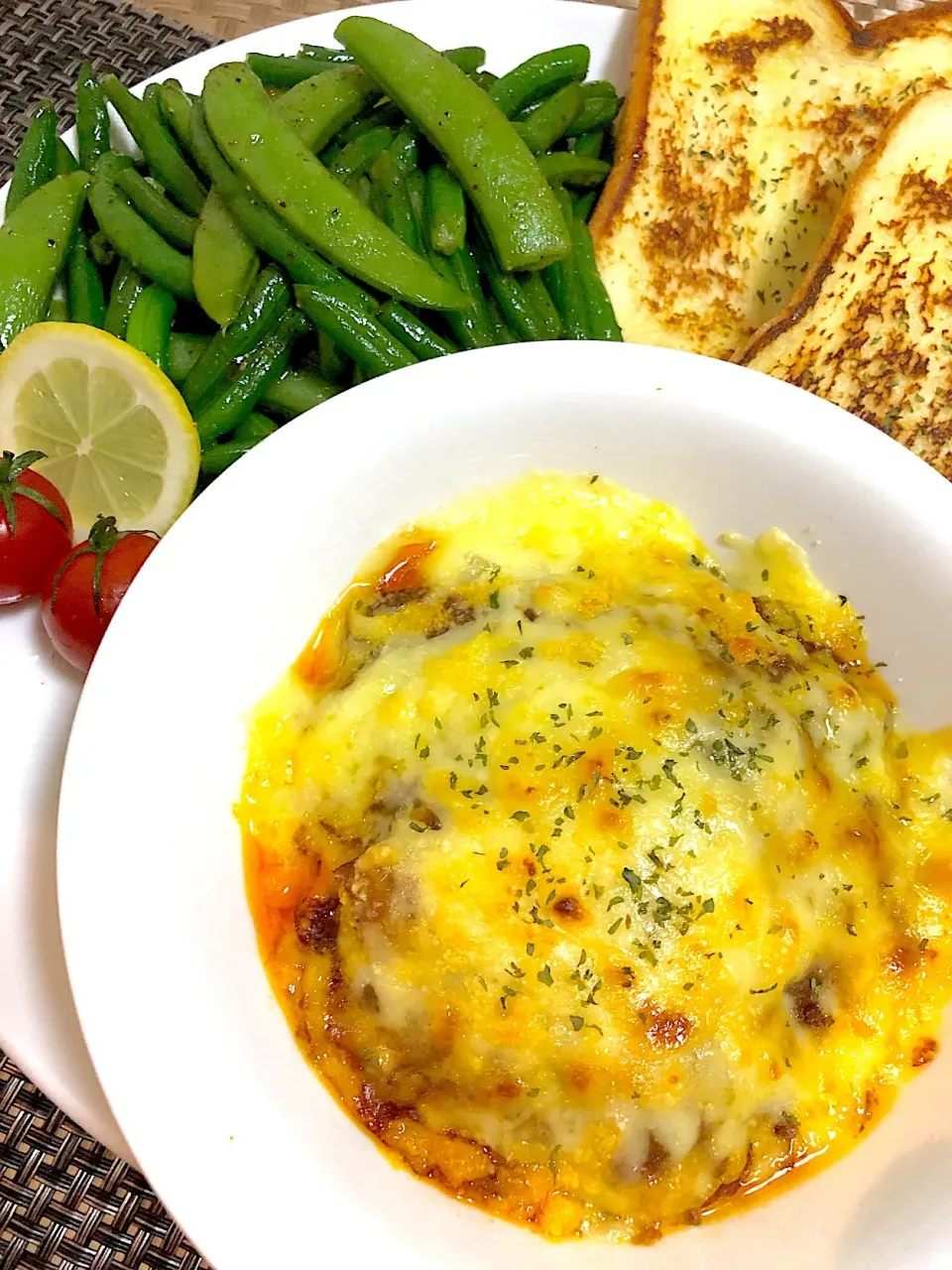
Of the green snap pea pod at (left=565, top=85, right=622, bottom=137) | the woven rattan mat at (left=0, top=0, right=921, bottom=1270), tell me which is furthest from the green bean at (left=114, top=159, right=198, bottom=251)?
the woven rattan mat at (left=0, top=0, right=921, bottom=1270)

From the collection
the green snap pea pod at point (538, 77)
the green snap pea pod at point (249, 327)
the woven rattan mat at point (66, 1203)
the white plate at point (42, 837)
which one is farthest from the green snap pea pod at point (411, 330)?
the woven rattan mat at point (66, 1203)

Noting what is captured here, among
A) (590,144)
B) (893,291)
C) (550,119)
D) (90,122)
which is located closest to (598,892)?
(893,291)

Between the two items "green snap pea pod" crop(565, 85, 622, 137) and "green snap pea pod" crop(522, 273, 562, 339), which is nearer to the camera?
"green snap pea pod" crop(522, 273, 562, 339)

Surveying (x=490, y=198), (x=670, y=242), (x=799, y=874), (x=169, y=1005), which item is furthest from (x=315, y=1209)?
(x=670, y=242)

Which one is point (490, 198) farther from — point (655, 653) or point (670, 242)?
point (655, 653)

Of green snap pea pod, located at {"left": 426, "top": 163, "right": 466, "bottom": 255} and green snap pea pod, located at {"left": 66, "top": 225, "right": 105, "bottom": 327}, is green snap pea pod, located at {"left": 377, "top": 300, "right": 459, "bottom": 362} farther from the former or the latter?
green snap pea pod, located at {"left": 66, "top": 225, "right": 105, "bottom": 327}
